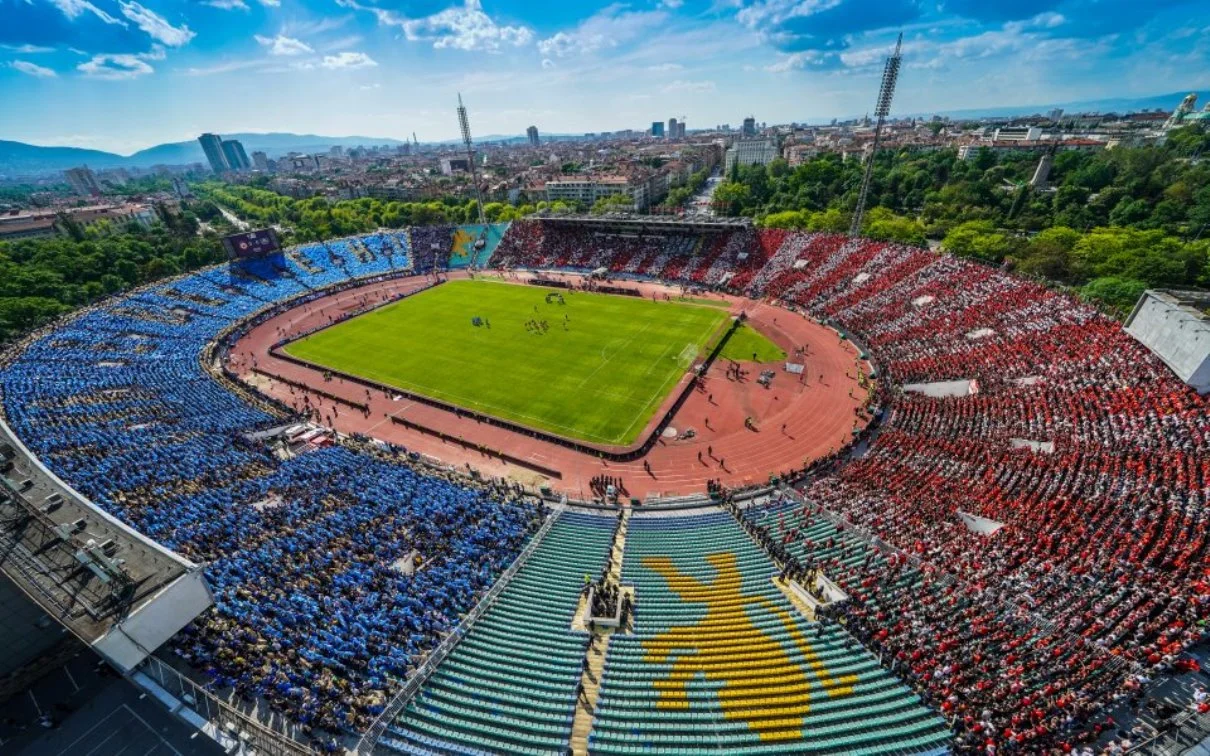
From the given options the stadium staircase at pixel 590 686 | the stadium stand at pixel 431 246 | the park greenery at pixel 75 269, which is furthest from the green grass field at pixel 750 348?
the park greenery at pixel 75 269

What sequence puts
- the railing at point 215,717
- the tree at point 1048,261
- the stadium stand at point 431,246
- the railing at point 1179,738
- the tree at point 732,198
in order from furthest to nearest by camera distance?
the tree at point 732,198 → the stadium stand at point 431,246 → the tree at point 1048,261 → the railing at point 215,717 → the railing at point 1179,738

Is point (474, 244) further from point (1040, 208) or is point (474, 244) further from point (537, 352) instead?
point (1040, 208)

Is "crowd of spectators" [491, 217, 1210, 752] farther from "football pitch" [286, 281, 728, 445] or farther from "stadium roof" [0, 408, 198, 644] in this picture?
"stadium roof" [0, 408, 198, 644]

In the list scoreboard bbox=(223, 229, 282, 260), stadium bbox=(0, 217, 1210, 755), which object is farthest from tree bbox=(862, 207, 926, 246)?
scoreboard bbox=(223, 229, 282, 260)

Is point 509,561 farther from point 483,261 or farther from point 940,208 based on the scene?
point 940,208

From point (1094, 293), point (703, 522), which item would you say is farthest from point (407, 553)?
point (1094, 293)

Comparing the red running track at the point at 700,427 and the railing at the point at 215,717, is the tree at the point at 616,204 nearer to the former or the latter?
the red running track at the point at 700,427
